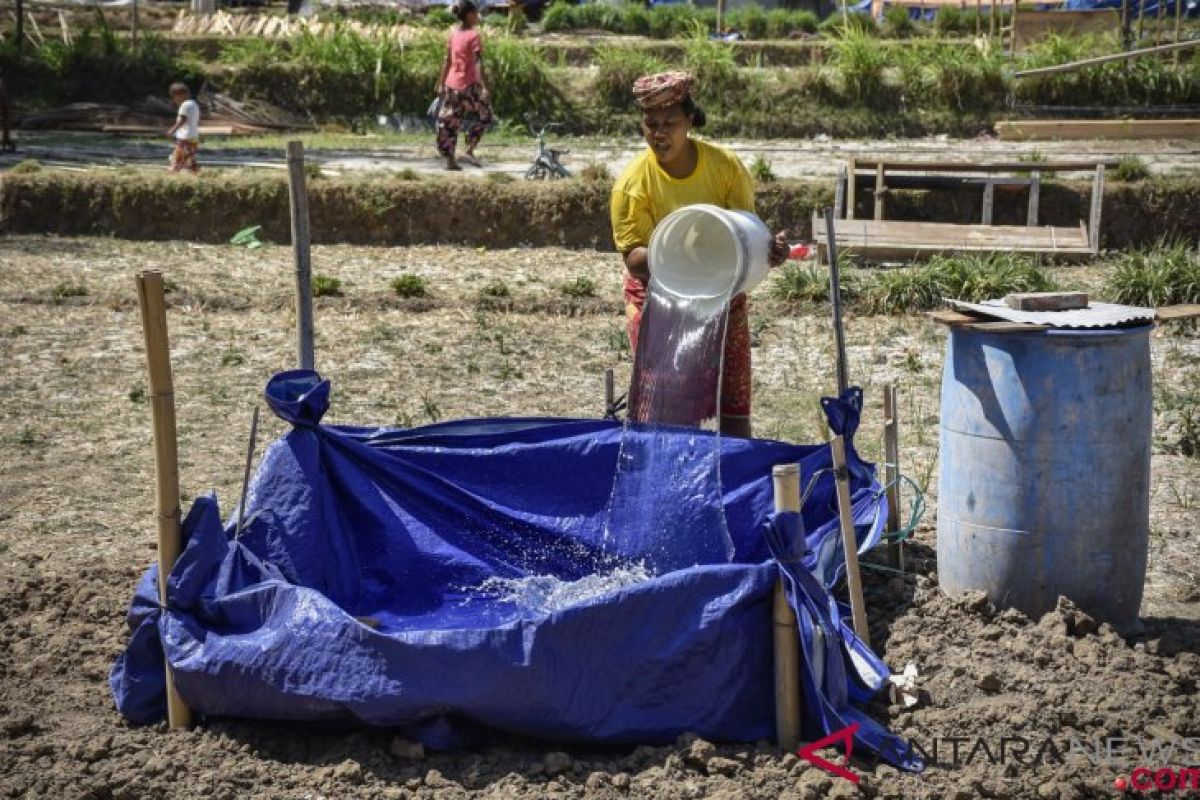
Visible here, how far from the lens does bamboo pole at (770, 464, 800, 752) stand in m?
3.60

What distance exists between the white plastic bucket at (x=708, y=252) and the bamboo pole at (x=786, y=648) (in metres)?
1.34

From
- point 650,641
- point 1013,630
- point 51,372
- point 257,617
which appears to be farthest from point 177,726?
point 51,372

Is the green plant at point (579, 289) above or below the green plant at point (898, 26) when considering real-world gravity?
below

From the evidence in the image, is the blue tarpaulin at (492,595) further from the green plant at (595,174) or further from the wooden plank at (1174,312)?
the green plant at (595,174)

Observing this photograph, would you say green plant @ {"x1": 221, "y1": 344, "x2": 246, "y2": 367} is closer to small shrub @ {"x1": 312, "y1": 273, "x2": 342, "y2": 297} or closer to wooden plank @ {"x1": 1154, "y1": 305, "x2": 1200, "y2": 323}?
small shrub @ {"x1": 312, "y1": 273, "x2": 342, "y2": 297}

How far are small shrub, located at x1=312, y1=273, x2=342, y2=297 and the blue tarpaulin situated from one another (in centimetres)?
458

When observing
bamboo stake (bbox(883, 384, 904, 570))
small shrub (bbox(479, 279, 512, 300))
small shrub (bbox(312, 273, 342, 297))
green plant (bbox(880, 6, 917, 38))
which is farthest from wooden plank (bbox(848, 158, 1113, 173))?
green plant (bbox(880, 6, 917, 38))

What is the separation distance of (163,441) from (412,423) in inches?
112

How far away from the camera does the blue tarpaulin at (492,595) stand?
3.62 metres

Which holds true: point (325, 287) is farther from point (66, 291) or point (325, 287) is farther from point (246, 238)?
point (246, 238)

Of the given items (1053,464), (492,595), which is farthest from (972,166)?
(492,595)

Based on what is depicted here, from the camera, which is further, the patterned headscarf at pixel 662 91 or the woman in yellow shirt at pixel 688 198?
the woman in yellow shirt at pixel 688 198

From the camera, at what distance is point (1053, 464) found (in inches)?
163

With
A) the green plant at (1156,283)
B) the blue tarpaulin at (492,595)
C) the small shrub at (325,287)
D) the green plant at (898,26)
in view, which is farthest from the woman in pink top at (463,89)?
the green plant at (898,26)
